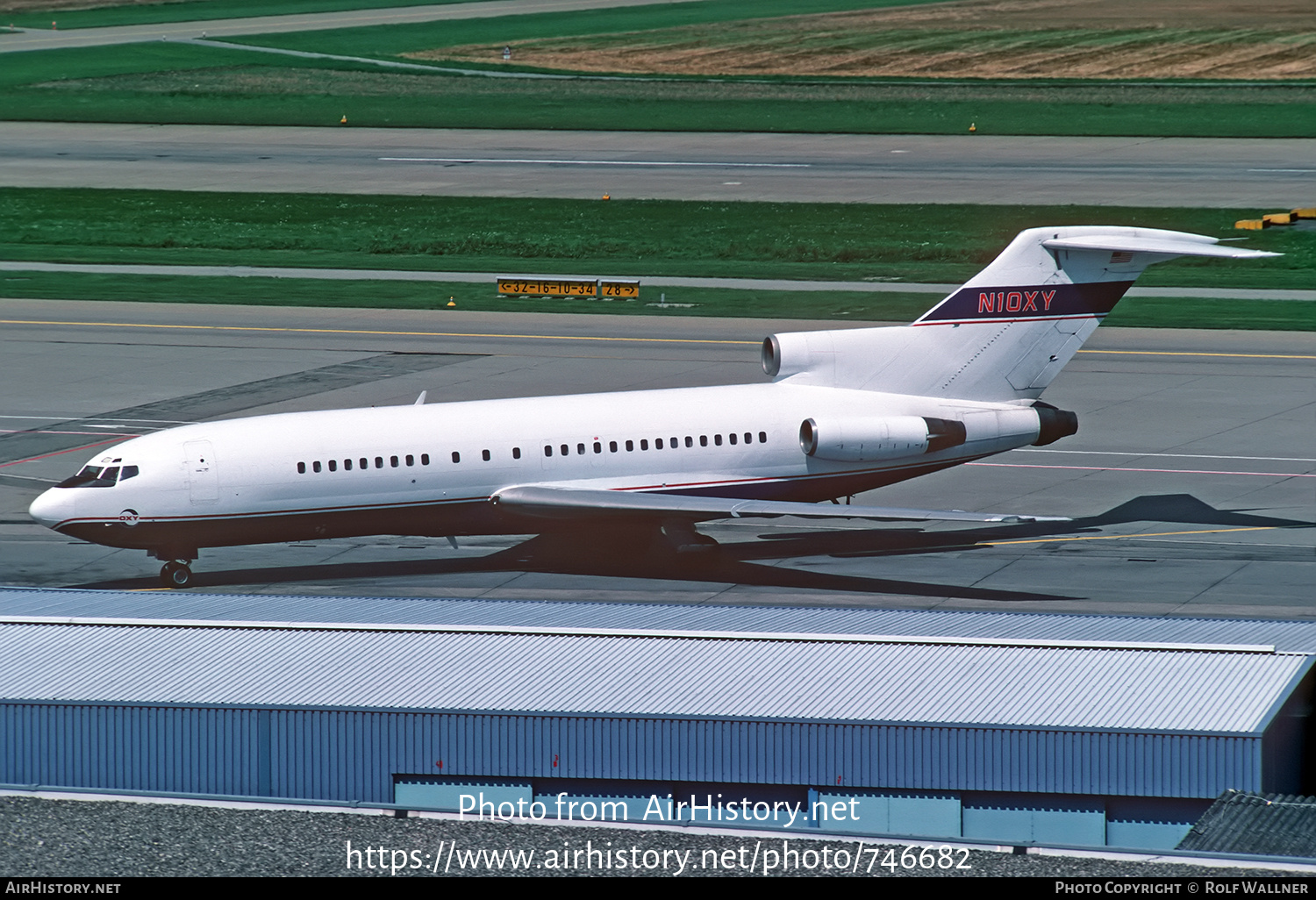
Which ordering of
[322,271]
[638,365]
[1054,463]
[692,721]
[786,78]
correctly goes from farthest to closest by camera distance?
[786,78], [322,271], [638,365], [1054,463], [692,721]

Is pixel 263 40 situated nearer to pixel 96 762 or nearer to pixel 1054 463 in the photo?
pixel 1054 463

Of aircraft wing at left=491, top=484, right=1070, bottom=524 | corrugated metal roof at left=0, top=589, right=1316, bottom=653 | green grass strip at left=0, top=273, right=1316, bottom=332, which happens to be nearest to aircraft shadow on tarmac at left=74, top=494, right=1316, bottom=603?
aircraft wing at left=491, top=484, right=1070, bottom=524

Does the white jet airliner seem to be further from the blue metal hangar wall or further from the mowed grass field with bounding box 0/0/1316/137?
the mowed grass field with bounding box 0/0/1316/137

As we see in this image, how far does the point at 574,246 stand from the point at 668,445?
1716 inches

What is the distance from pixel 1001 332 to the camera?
43.8 meters

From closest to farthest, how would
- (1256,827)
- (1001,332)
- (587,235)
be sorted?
(1256,827), (1001,332), (587,235)

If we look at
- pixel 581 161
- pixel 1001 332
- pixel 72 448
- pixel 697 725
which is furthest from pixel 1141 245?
pixel 581 161

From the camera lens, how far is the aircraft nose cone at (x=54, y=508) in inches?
1543

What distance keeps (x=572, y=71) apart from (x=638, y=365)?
7757cm

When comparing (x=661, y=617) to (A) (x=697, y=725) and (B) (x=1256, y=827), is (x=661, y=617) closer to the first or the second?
(A) (x=697, y=725)

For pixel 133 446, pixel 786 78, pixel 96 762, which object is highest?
pixel 786 78

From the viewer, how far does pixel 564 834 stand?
81.2 ft

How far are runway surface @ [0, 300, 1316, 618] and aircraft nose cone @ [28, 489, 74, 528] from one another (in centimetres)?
244

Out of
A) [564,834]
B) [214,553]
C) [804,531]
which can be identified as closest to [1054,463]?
[804,531]
